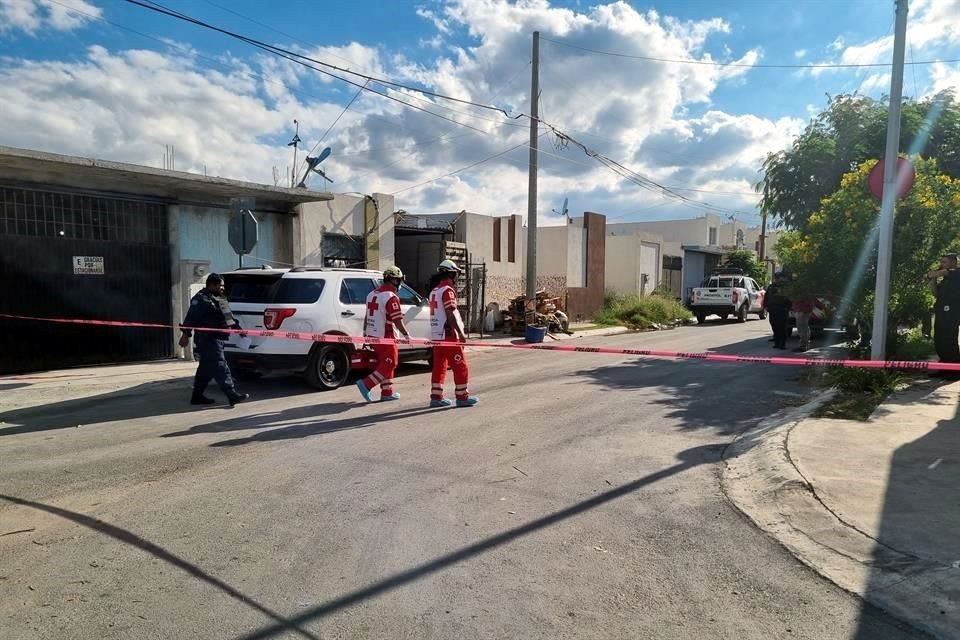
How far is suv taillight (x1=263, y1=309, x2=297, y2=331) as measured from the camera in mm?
8938

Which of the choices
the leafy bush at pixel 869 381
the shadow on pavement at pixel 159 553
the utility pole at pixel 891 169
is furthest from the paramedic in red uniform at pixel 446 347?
the utility pole at pixel 891 169

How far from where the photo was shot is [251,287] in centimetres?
928

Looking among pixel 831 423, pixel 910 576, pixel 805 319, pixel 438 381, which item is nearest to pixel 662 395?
pixel 831 423

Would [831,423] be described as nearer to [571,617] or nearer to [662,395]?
[662,395]

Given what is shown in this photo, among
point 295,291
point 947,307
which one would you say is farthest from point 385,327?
point 947,307

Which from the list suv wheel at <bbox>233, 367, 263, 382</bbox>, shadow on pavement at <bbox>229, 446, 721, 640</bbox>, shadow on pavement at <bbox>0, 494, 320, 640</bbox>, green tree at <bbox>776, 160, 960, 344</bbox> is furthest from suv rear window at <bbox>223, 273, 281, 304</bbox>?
green tree at <bbox>776, 160, 960, 344</bbox>

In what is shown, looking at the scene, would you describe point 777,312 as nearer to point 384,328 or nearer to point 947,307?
point 947,307

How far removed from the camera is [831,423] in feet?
22.8

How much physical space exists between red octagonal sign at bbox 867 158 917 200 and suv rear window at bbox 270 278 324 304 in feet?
A: 24.9

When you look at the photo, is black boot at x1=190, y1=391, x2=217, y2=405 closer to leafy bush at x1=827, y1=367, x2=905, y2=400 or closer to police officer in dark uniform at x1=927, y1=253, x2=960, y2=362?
leafy bush at x1=827, y1=367, x2=905, y2=400

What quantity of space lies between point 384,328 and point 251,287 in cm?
214

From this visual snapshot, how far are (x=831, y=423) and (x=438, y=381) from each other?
4404 mm

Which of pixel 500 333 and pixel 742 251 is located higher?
pixel 742 251

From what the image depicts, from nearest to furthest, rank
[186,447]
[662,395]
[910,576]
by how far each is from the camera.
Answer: [910,576] → [186,447] → [662,395]
